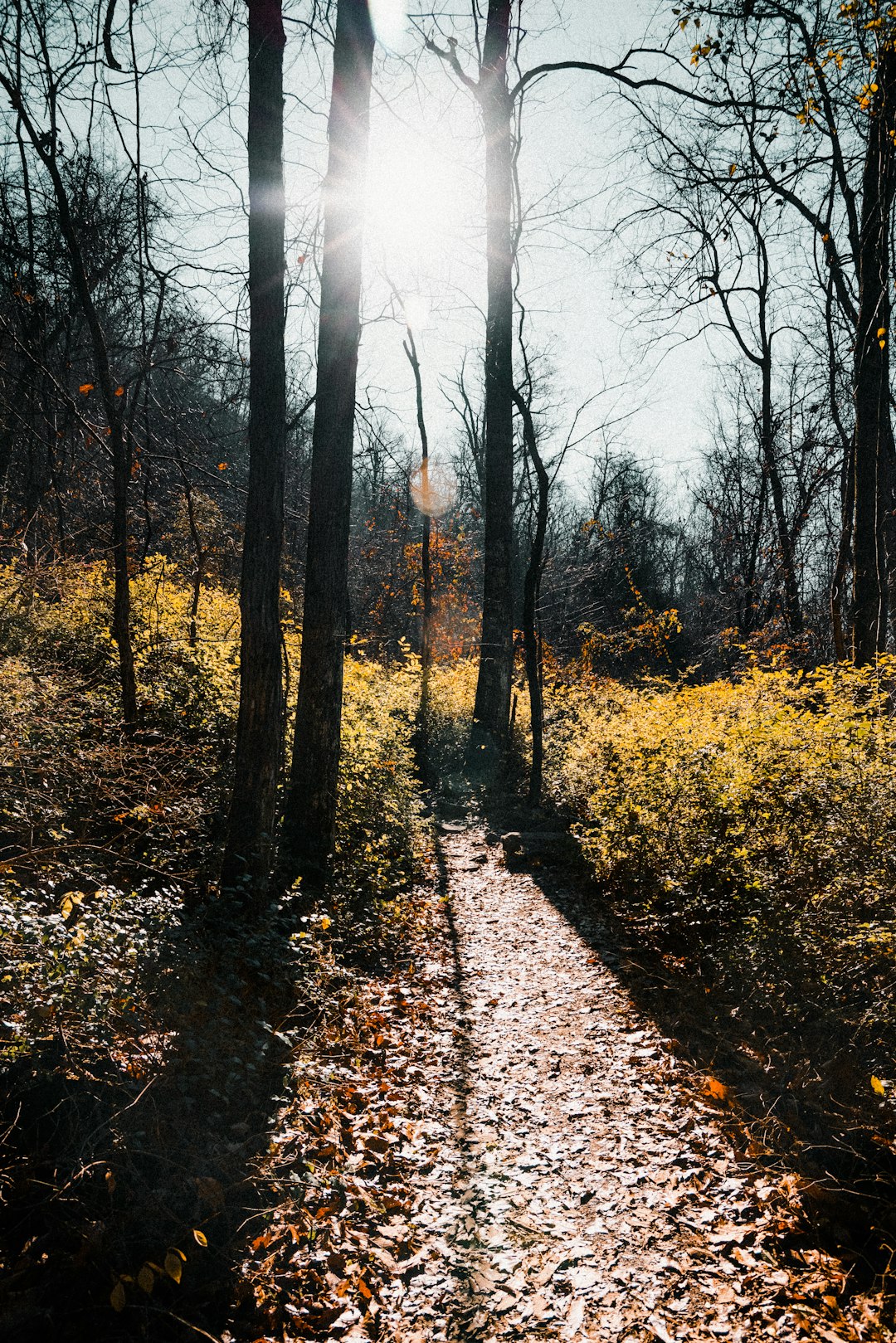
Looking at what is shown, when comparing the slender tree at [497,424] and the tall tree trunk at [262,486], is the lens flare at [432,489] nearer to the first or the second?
the slender tree at [497,424]

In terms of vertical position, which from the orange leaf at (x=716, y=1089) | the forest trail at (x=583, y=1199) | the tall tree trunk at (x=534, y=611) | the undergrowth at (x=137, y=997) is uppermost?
the tall tree trunk at (x=534, y=611)

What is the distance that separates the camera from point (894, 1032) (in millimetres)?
3461

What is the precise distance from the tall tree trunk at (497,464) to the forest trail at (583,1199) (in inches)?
295

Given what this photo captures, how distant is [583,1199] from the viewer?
3363 millimetres

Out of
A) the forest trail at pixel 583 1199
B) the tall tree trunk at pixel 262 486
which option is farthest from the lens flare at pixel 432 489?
the forest trail at pixel 583 1199

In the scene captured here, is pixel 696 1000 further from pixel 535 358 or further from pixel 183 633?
pixel 535 358

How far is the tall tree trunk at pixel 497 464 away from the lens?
12.1 metres

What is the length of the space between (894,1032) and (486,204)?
13404 mm

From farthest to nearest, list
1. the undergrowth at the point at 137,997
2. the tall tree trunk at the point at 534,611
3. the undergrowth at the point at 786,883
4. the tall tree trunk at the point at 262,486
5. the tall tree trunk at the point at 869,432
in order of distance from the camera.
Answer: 1. the tall tree trunk at the point at 534,611
2. the tall tree trunk at the point at 869,432
3. the tall tree trunk at the point at 262,486
4. the undergrowth at the point at 786,883
5. the undergrowth at the point at 137,997

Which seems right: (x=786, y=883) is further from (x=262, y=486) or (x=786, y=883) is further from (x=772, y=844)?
(x=262, y=486)

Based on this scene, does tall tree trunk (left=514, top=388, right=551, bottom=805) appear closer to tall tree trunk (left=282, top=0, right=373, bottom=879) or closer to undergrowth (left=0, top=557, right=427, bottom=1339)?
undergrowth (left=0, top=557, right=427, bottom=1339)

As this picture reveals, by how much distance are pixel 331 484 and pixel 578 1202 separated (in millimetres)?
5503

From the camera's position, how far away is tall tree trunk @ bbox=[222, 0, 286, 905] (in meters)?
5.06

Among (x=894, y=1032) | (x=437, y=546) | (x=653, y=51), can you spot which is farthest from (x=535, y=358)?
(x=894, y=1032)
